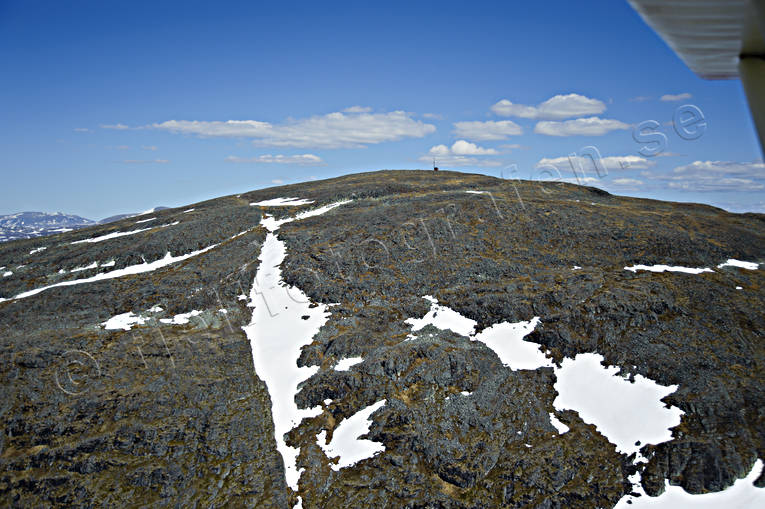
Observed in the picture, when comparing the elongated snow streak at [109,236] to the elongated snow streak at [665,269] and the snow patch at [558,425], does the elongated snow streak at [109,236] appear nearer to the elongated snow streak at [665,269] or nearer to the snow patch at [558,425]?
the snow patch at [558,425]

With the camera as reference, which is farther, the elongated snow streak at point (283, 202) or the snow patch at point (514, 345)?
the elongated snow streak at point (283, 202)

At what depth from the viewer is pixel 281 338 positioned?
2439cm

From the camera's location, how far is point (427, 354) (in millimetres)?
20812

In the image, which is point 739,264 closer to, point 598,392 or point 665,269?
point 665,269

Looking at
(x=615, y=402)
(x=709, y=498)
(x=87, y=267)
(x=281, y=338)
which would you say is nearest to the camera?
(x=709, y=498)

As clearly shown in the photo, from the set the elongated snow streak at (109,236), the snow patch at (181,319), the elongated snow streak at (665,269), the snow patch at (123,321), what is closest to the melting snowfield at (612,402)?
the elongated snow streak at (665,269)

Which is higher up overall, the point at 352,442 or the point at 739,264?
the point at 739,264

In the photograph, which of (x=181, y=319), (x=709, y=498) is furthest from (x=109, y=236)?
(x=709, y=498)

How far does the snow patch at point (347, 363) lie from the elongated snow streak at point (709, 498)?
12294mm

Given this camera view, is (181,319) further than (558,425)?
Yes

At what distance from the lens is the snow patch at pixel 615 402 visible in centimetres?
1662

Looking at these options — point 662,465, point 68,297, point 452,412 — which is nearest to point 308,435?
point 452,412

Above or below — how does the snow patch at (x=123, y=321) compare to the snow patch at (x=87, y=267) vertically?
below

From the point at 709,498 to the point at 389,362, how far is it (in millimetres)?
13115
